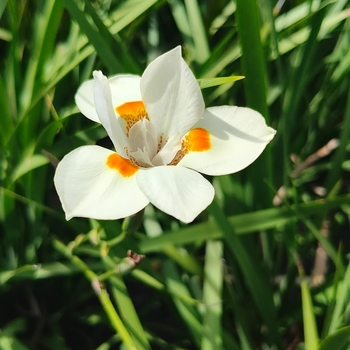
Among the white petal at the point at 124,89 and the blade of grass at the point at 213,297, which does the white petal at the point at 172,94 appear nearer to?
the white petal at the point at 124,89

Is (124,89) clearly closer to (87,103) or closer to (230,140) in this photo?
(87,103)

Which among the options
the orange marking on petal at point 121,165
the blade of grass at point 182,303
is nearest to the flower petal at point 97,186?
the orange marking on petal at point 121,165

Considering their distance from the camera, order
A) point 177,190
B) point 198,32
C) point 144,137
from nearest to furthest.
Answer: point 177,190 < point 144,137 < point 198,32

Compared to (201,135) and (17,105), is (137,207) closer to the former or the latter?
(201,135)

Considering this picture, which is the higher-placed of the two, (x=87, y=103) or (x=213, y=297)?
(x=87, y=103)

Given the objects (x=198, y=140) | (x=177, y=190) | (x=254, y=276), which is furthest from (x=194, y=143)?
(x=254, y=276)

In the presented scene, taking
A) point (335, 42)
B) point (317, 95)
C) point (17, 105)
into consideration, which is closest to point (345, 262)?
Answer: point (317, 95)
